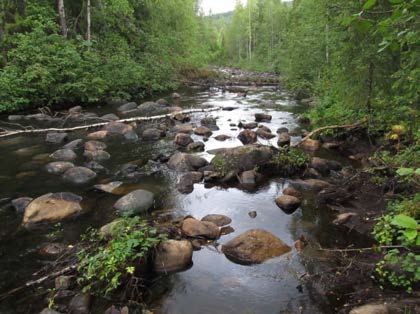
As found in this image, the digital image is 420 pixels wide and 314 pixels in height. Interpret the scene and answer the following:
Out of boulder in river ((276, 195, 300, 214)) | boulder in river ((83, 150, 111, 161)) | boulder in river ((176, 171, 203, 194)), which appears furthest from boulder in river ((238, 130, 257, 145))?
boulder in river ((276, 195, 300, 214))

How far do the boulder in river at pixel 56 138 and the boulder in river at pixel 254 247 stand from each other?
29.4 feet

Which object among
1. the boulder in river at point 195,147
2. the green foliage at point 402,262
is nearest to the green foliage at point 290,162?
the boulder in river at point 195,147

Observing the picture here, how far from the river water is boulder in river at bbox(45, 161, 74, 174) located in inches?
7.5

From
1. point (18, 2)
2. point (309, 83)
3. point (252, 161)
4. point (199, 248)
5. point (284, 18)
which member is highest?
point (284, 18)

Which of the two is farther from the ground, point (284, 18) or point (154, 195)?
point (284, 18)

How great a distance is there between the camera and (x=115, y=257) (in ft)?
15.5

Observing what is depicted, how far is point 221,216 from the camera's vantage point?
7.20 meters

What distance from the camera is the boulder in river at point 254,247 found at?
19.1ft

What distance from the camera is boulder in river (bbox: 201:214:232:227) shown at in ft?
23.0

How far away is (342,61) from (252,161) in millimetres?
4322

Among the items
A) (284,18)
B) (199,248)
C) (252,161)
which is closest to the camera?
(199,248)

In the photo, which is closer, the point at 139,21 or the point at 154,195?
the point at 154,195

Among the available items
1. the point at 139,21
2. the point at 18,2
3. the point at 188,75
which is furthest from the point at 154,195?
the point at 188,75

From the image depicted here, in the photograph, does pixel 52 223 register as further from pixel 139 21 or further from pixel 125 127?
pixel 139 21
